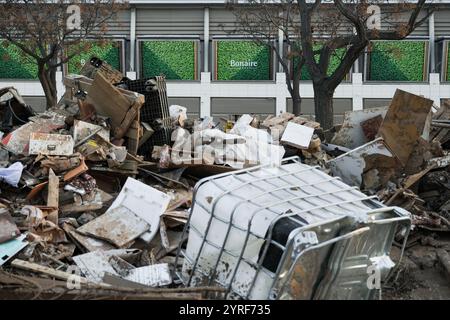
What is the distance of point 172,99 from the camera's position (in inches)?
916

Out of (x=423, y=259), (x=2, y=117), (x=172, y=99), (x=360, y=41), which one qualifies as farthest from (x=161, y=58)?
(x=423, y=259)

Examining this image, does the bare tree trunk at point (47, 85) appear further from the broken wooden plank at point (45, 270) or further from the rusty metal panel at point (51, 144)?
the broken wooden plank at point (45, 270)

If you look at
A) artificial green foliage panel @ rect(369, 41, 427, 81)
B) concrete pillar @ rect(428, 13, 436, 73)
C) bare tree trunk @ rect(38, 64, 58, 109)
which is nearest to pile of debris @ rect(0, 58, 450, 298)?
bare tree trunk @ rect(38, 64, 58, 109)

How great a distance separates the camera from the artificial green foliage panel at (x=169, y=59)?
2302cm

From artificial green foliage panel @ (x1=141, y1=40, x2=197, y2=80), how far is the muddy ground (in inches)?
709

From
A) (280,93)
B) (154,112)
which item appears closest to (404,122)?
(154,112)

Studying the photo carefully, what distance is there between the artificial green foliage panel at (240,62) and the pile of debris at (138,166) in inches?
577

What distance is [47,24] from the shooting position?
50.8ft

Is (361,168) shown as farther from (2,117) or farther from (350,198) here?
(2,117)

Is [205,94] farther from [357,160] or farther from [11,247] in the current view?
[11,247]

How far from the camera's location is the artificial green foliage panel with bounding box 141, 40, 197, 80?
906 inches

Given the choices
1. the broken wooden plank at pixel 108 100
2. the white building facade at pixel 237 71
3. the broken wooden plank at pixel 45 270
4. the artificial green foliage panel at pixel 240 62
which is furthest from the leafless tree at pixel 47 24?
the broken wooden plank at pixel 45 270

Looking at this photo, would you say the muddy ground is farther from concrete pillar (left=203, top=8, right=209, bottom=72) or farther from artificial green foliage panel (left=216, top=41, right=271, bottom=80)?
concrete pillar (left=203, top=8, right=209, bottom=72)
